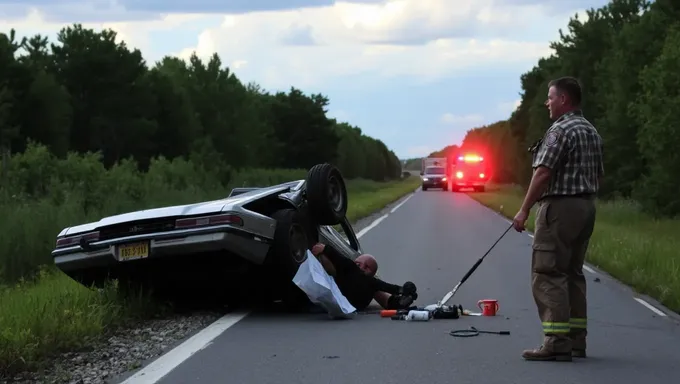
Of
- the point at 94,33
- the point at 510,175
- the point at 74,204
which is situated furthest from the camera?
the point at 510,175

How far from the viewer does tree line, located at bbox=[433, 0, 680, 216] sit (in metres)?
30.0

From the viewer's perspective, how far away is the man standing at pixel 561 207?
25.2 ft

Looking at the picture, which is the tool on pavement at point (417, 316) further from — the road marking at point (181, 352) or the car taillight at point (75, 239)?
the car taillight at point (75, 239)

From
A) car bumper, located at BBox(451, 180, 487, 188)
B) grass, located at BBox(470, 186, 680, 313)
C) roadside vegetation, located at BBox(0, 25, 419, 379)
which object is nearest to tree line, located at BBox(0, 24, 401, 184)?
roadside vegetation, located at BBox(0, 25, 419, 379)

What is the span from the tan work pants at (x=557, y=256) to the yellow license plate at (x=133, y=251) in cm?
373

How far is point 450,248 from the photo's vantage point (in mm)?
20328

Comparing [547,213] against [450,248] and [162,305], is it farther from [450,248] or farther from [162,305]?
[450,248]

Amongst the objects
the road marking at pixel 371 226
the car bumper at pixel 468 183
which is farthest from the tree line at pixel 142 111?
the car bumper at pixel 468 183

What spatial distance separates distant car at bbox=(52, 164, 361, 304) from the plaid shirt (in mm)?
3087

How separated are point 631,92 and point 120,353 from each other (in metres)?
38.0

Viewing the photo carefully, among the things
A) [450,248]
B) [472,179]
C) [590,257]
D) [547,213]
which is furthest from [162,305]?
[472,179]

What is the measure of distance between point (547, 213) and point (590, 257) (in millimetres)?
10109

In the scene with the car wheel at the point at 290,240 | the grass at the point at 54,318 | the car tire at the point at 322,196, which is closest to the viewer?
the grass at the point at 54,318

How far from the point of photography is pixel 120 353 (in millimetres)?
8156
